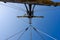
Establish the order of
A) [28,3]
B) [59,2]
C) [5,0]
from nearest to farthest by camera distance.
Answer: [5,0], [28,3], [59,2]

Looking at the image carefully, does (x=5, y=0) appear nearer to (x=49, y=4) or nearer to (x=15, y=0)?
(x=15, y=0)

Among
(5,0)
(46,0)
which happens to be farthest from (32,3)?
(5,0)

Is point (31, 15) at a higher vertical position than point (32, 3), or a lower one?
lower

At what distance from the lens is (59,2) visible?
1976mm

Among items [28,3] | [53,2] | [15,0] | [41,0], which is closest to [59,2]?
[53,2]

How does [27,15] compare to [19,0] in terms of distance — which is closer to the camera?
[19,0]

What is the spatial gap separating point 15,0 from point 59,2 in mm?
502

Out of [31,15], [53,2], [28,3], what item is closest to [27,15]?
[31,15]

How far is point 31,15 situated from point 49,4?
0.23 metres

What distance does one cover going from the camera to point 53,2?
1.96m

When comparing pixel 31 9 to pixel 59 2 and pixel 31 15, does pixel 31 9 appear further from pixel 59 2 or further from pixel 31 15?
pixel 59 2

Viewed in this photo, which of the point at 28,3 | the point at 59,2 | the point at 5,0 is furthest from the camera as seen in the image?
the point at 59,2

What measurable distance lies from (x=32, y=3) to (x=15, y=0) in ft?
0.61

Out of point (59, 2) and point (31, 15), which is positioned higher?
point (59, 2)
